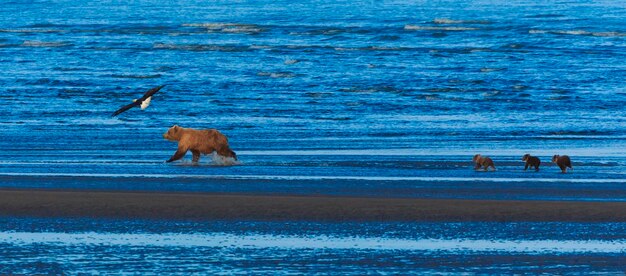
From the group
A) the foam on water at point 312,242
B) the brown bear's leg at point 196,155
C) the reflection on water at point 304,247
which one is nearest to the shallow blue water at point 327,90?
the brown bear's leg at point 196,155

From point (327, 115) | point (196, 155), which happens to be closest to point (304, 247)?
point (196, 155)

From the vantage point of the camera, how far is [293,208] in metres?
9.96

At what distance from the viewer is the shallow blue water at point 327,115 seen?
8.25 metres

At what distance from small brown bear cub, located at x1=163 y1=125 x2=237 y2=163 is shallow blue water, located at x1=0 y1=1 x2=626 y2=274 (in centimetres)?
27

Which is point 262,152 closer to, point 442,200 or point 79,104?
point 442,200

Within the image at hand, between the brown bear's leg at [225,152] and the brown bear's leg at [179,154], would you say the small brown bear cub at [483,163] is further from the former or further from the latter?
the brown bear's leg at [179,154]

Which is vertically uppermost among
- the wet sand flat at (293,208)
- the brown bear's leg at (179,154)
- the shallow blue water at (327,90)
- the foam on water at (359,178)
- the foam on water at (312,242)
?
the foam on water at (312,242)

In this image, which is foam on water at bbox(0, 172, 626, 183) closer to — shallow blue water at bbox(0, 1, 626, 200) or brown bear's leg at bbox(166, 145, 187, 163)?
shallow blue water at bbox(0, 1, 626, 200)

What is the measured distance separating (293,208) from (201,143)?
4.65 metres

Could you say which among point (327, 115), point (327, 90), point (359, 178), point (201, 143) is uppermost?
point (359, 178)

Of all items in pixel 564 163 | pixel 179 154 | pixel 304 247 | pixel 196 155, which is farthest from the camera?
pixel 196 155

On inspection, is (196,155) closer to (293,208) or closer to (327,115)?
(293,208)

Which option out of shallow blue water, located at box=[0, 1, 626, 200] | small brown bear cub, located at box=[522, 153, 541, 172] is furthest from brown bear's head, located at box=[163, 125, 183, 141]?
small brown bear cub, located at box=[522, 153, 541, 172]

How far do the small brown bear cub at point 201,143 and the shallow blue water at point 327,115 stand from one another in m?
0.27
